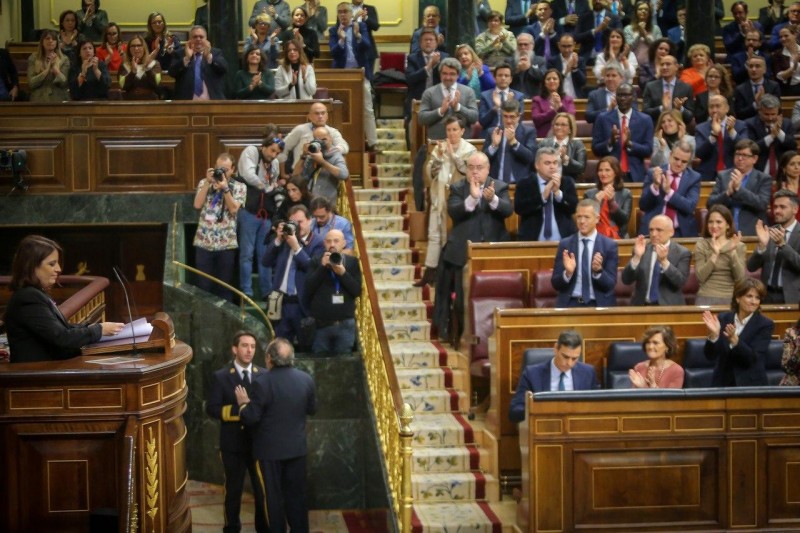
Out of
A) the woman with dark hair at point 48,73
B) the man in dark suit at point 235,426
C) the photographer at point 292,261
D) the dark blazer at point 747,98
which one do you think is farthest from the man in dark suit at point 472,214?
the woman with dark hair at point 48,73

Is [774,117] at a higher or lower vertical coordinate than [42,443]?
higher

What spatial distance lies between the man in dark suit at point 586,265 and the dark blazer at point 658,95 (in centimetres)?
322

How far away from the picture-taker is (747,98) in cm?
1147

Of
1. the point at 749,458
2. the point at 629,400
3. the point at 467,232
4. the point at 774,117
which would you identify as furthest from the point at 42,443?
the point at 774,117

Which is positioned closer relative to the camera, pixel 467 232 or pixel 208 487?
pixel 467 232

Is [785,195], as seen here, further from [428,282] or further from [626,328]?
[428,282]

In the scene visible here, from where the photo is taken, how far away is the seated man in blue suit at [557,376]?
715 cm

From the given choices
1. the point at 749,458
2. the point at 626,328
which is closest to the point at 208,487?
the point at 626,328

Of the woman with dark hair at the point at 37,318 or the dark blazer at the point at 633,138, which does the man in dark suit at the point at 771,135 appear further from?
the woman with dark hair at the point at 37,318

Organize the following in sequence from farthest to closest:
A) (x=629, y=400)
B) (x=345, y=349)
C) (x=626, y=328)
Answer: (x=345, y=349)
(x=626, y=328)
(x=629, y=400)

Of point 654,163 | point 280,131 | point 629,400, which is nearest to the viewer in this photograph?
point 629,400

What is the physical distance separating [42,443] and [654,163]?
229 inches

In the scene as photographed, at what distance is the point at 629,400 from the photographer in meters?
6.78

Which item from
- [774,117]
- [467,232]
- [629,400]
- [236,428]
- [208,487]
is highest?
[774,117]
